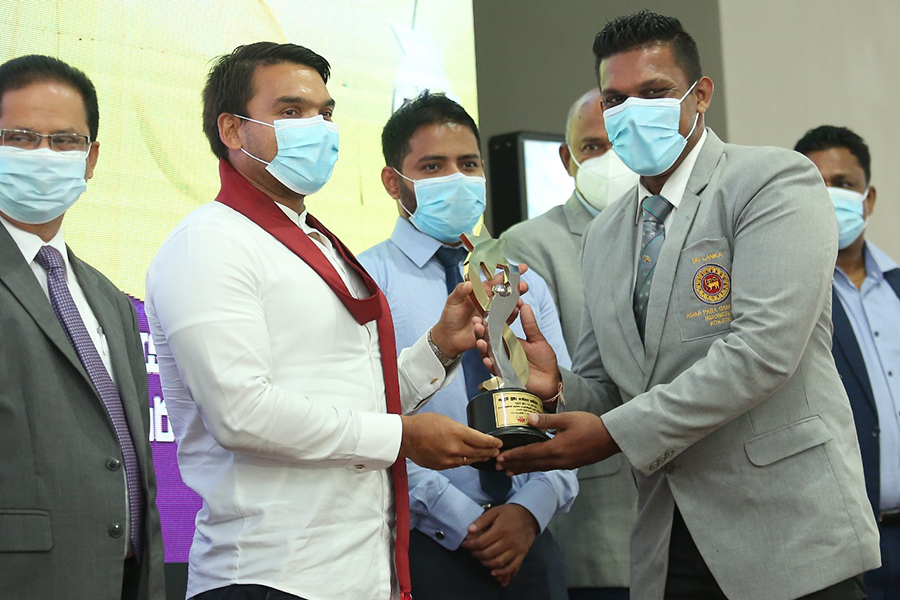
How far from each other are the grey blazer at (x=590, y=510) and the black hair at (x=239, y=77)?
86 cm

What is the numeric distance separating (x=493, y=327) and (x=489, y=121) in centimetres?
207

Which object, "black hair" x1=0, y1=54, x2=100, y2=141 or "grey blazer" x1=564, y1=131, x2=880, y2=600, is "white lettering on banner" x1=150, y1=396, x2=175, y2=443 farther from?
"grey blazer" x1=564, y1=131, x2=880, y2=600

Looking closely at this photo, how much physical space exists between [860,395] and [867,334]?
12.7 inches

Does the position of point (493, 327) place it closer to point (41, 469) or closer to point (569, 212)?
point (41, 469)

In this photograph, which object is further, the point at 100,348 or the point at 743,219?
the point at 100,348

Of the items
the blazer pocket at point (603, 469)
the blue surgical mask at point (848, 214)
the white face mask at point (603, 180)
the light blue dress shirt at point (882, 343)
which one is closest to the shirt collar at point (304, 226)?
the blazer pocket at point (603, 469)

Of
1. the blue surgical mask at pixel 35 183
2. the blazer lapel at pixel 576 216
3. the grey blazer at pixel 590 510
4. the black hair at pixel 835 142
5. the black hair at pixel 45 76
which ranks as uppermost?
the black hair at pixel 45 76

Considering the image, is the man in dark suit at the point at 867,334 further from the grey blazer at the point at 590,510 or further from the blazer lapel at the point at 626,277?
the blazer lapel at the point at 626,277

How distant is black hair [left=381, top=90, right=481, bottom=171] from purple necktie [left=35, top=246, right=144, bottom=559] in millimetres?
1160

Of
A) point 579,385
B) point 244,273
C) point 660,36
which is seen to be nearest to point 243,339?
point 244,273

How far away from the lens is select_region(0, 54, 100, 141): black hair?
2.37 meters

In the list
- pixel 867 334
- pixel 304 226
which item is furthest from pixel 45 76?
pixel 867 334

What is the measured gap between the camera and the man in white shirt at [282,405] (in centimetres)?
179

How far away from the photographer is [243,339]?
1803mm
